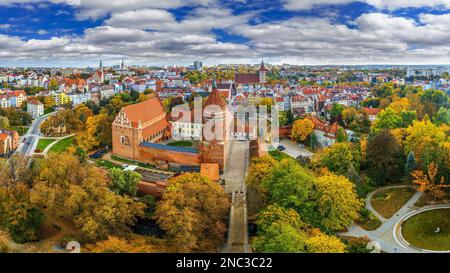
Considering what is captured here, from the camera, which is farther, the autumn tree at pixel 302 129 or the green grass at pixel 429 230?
the autumn tree at pixel 302 129

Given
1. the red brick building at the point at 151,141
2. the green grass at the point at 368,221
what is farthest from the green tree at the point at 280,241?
the red brick building at the point at 151,141

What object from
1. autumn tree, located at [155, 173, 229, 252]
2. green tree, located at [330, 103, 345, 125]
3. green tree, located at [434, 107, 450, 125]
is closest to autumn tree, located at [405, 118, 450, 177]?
green tree, located at [434, 107, 450, 125]

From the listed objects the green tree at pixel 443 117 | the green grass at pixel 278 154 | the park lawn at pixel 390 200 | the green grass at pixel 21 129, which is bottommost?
the park lawn at pixel 390 200

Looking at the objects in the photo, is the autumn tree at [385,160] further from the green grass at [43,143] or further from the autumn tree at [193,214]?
the green grass at [43,143]
